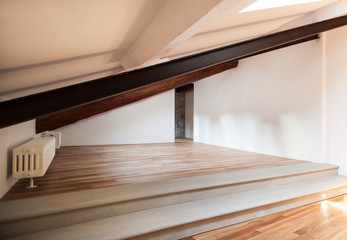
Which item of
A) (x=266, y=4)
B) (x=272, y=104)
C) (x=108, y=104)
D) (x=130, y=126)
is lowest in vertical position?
(x=130, y=126)

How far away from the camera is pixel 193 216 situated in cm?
206

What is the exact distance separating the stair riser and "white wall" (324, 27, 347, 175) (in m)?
1.19

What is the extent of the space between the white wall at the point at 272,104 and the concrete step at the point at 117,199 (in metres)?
1.62

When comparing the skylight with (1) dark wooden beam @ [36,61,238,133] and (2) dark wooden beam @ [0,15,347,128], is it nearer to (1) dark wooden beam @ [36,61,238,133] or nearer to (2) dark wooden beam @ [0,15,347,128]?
(2) dark wooden beam @ [0,15,347,128]

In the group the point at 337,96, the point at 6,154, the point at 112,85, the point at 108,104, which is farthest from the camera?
the point at 108,104

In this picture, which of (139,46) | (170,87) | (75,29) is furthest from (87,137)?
(75,29)

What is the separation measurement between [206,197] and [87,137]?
16.5 feet

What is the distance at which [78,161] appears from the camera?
4098mm

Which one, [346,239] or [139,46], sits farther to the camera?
[139,46]

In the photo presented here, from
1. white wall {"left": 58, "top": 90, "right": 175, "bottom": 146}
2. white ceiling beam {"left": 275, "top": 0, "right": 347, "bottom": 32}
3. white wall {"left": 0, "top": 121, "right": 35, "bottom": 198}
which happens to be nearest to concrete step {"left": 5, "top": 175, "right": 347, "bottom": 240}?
white wall {"left": 0, "top": 121, "right": 35, "bottom": 198}

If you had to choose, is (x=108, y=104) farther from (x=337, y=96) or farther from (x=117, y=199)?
(x=337, y=96)

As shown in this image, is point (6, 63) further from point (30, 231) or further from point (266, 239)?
point (266, 239)

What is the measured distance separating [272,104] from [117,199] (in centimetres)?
437

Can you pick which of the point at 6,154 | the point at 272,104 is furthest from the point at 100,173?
the point at 272,104
